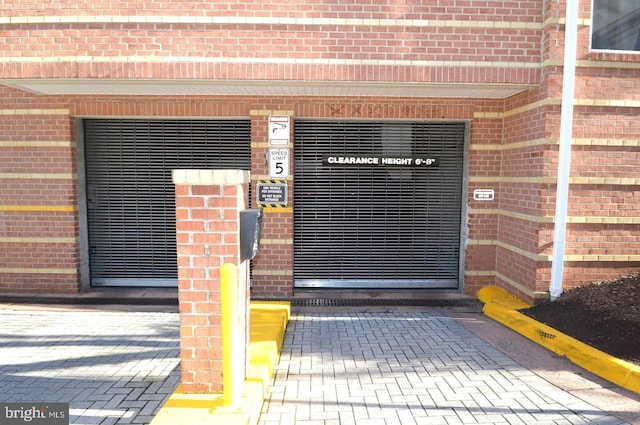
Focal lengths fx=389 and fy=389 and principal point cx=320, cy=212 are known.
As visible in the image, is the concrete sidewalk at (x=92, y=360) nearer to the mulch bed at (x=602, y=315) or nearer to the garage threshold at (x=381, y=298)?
the garage threshold at (x=381, y=298)

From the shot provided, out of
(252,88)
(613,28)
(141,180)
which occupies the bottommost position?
(141,180)

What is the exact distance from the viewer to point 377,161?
7.43 m

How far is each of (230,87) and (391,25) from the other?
8.93 feet

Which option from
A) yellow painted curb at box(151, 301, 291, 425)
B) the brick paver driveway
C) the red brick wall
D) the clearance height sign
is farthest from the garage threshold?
the red brick wall

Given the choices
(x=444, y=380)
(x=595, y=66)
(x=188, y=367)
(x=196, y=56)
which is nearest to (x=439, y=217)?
(x=595, y=66)

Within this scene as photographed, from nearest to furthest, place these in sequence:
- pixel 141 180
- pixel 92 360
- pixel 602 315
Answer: pixel 92 360 → pixel 602 315 → pixel 141 180

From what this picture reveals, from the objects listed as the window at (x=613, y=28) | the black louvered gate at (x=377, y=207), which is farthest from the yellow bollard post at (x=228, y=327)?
the window at (x=613, y=28)

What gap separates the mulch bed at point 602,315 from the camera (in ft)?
14.7

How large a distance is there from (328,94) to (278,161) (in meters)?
1.48

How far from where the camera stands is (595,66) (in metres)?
5.86

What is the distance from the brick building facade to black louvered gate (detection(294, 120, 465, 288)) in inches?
14.5

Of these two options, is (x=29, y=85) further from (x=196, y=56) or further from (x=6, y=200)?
(x=196, y=56)

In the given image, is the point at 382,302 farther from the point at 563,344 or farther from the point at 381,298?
the point at 563,344

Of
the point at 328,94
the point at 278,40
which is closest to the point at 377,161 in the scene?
the point at 328,94
